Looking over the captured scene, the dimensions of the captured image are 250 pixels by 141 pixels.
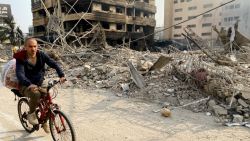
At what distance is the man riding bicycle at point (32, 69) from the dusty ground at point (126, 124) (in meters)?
0.82

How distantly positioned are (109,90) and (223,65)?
3.51 metres

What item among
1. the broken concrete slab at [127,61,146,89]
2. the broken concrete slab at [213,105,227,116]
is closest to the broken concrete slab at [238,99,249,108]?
the broken concrete slab at [213,105,227,116]

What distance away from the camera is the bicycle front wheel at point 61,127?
4.24 meters

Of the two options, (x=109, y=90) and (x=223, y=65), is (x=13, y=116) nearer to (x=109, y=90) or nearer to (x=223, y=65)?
(x=109, y=90)

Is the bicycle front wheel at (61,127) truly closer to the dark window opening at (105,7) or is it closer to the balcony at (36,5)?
the dark window opening at (105,7)

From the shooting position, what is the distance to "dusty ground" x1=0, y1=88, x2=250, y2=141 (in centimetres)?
520

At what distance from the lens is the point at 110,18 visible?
136 ft

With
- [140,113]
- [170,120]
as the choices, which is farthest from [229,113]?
[140,113]

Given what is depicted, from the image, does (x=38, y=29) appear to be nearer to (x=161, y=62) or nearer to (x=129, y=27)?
(x=129, y=27)

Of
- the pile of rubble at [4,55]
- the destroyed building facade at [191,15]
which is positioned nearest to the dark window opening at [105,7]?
the pile of rubble at [4,55]

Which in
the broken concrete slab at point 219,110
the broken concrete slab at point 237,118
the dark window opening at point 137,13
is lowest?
the broken concrete slab at point 237,118

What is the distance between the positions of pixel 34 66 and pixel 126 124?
2205 millimetres

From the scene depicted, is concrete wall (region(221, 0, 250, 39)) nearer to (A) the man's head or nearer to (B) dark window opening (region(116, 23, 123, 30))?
(B) dark window opening (region(116, 23, 123, 30))

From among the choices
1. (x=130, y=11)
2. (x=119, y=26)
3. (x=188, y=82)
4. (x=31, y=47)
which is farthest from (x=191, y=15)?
(x=31, y=47)
